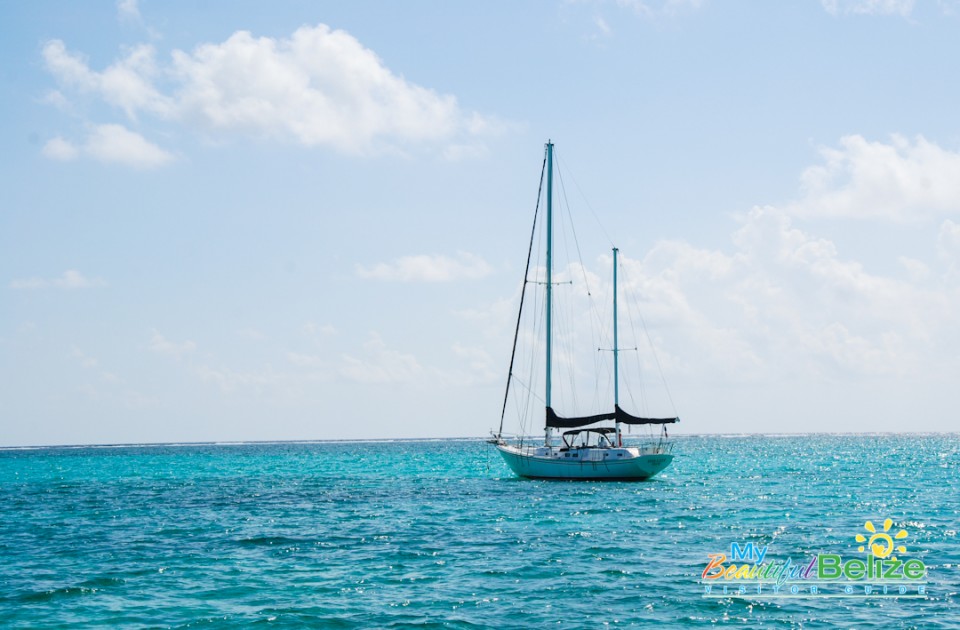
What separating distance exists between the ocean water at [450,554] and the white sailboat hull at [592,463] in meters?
1.84

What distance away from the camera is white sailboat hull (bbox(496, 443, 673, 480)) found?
58.2 m

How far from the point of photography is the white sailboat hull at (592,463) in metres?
58.2

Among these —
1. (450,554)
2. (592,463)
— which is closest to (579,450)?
(592,463)

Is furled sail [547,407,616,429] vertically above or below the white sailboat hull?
above

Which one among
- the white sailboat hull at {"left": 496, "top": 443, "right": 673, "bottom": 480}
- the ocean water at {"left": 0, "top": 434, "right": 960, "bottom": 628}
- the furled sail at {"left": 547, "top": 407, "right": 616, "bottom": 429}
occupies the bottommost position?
the ocean water at {"left": 0, "top": 434, "right": 960, "bottom": 628}

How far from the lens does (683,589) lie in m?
22.9

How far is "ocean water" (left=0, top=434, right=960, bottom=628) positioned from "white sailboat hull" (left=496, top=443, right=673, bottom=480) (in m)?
1.84

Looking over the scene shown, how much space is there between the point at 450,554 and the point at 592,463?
3032 centimetres

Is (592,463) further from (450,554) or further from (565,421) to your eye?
(450,554)

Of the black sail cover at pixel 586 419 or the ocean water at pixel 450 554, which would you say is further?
the black sail cover at pixel 586 419

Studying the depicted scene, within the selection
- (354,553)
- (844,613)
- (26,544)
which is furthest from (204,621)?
(26,544)

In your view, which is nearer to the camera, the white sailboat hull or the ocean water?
the ocean water

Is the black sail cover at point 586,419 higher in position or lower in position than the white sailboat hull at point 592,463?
higher

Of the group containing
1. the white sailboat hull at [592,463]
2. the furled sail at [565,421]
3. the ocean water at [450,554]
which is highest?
the furled sail at [565,421]
